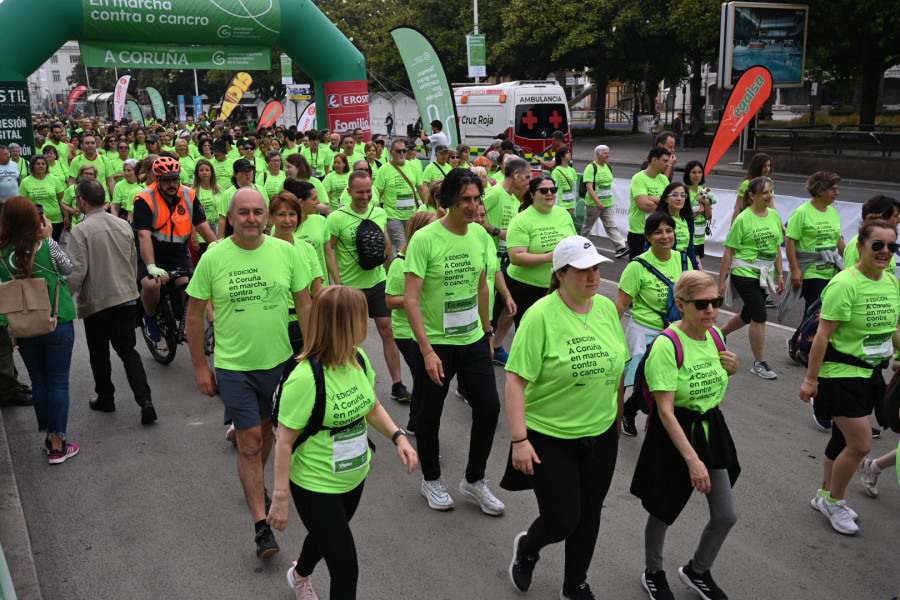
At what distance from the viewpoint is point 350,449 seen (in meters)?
3.40

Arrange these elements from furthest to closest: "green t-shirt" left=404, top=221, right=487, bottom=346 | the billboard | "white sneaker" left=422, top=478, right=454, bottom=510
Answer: the billboard → "white sneaker" left=422, top=478, right=454, bottom=510 → "green t-shirt" left=404, top=221, right=487, bottom=346

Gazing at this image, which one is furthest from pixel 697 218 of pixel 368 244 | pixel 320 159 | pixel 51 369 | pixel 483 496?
pixel 320 159

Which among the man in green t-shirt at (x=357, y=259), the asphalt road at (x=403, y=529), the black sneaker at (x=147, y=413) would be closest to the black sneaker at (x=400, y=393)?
the man in green t-shirt at (x=357, y=259)

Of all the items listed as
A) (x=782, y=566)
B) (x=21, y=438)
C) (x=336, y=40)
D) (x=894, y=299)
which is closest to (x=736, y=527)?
(x=782, y=566)

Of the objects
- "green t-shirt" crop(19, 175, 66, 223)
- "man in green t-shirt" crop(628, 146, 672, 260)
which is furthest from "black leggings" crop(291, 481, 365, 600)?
"green t-shirt" crop(19, 175, 66, 223)

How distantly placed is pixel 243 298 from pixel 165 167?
10.9 ft

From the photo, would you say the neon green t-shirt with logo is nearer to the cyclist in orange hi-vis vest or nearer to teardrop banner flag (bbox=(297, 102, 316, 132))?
the cyclist in orange hi-vis vest

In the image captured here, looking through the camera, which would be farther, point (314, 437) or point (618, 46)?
point (618, 46)

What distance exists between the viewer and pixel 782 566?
13.8 ft

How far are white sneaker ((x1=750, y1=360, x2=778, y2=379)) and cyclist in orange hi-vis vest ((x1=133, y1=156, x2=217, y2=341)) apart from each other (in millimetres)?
4864

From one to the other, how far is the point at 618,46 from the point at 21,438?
35296 millimetres

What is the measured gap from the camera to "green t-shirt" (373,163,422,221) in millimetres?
10438

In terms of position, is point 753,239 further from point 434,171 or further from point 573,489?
point 434,171

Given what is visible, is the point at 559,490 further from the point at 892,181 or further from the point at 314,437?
the point at 892,181
